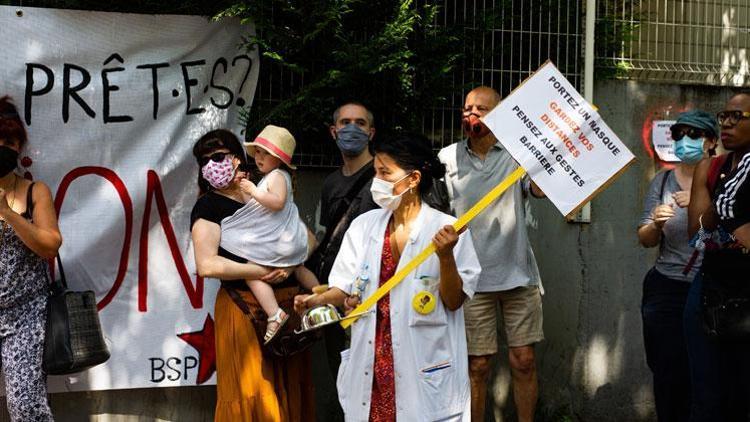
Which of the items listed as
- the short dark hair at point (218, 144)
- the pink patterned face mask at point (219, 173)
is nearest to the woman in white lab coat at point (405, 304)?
the pink patterned face mask at point (219, 173)

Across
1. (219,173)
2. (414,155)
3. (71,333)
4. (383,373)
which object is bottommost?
(71,333)

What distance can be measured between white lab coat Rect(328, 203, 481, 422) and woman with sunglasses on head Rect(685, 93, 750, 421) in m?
1.10

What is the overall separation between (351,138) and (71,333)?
190 centimetres

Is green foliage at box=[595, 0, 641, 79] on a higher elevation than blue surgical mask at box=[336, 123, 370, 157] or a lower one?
higher

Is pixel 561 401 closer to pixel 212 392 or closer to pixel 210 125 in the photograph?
pixel 212 392

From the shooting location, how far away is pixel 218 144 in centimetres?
657

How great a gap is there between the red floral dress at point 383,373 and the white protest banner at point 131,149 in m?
2.09

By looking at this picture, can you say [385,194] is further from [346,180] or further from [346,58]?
[346,58]

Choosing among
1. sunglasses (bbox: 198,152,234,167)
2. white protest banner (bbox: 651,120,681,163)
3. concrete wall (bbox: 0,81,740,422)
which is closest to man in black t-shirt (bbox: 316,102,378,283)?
sunglasses (bbox: 198,152,234,167)

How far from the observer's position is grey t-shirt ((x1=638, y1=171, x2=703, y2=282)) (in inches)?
263

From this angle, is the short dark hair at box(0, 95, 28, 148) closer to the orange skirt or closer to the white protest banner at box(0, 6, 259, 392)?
the white protest banner at box(0, 6, 259, 392)

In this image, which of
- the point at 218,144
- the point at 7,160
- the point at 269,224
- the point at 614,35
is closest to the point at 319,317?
the point at 269,224

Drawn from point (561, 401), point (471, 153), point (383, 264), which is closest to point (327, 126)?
point (471, 153)

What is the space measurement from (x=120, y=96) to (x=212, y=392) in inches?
75.8
